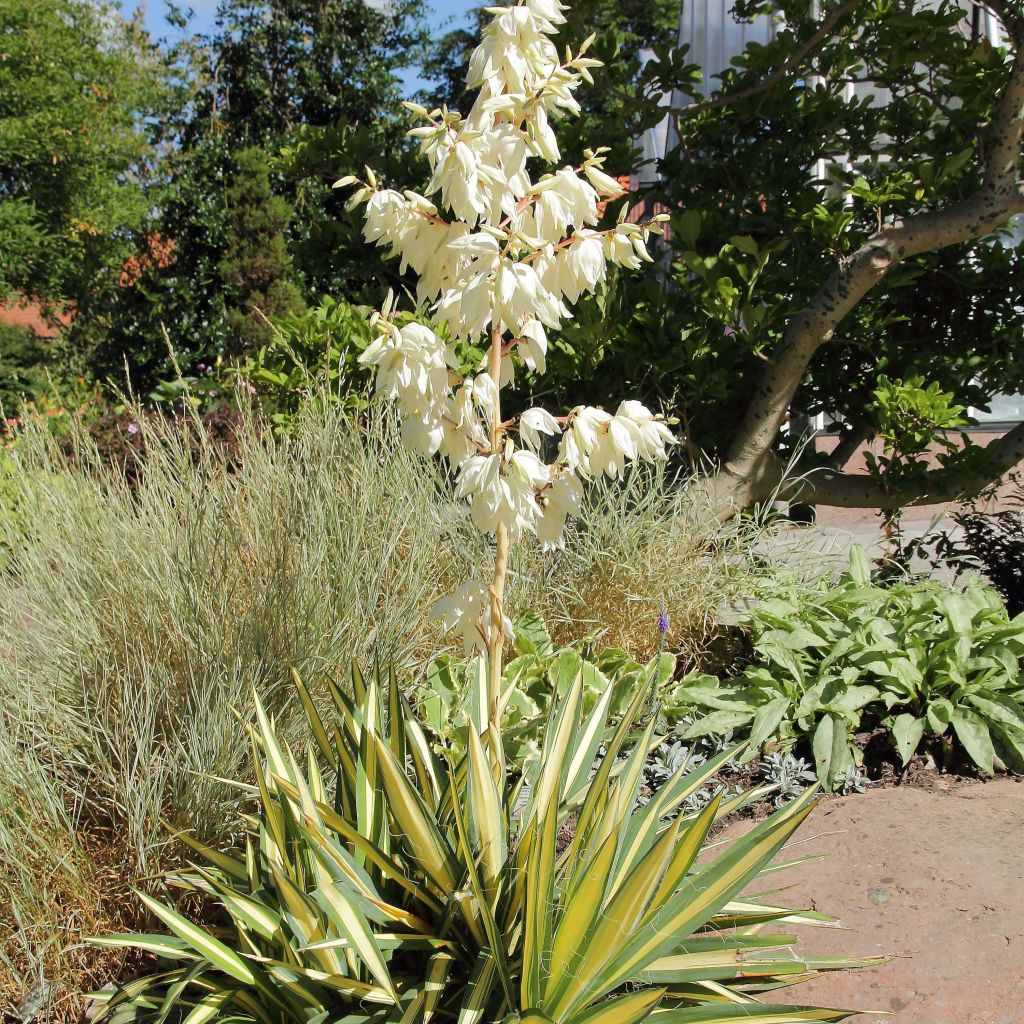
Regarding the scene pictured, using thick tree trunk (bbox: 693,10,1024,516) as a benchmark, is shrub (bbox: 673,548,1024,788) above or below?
below

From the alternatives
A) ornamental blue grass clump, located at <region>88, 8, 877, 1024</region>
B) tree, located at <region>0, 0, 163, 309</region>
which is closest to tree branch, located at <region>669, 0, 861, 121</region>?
ornamental blue grass clump, located at <region>88, 8, 877, 1024</region>

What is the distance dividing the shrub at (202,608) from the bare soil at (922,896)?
1120mm

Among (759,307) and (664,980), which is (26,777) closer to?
(664,980)

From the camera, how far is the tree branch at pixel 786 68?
4742mm

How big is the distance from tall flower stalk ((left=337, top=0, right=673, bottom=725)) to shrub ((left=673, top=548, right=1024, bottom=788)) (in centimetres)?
159

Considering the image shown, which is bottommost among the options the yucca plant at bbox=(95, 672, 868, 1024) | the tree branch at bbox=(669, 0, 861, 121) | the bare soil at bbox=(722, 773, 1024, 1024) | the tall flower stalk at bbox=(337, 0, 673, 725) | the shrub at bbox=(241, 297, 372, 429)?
the bare soil at bbox=(722, 773, 1024, 1024)

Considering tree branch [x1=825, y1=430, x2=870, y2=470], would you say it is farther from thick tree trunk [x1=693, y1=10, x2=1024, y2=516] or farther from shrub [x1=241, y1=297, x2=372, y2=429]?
shrub [x1=241, y1=297, x2=372, y2=429]

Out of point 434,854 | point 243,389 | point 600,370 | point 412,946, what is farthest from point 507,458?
point 600,370

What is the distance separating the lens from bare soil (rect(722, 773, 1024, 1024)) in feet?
7.26

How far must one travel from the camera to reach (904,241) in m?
4.40

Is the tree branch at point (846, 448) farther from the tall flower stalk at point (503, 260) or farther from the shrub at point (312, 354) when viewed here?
the tall flower stalk at point (503, 260)

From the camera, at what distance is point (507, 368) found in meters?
2.30

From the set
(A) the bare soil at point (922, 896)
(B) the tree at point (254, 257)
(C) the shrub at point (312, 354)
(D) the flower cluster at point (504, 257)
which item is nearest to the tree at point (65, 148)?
(B) the tree at point (254, 257)

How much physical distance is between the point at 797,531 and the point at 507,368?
9.71 ft
